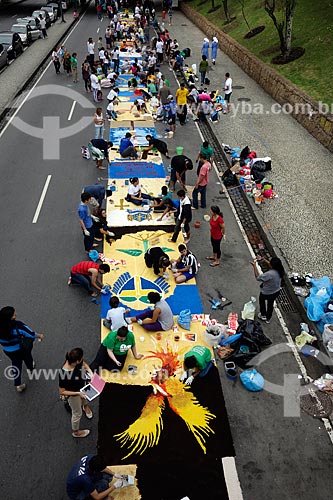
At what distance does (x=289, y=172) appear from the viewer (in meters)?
14.8

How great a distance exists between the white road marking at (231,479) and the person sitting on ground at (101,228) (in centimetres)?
662

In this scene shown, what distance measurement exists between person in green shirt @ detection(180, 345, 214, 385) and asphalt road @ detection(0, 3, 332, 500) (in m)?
0.48

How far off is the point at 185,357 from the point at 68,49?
3088cm

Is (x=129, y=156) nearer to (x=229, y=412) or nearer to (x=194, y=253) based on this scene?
(x=194, y=253)

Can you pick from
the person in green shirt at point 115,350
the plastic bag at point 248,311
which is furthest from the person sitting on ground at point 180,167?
the person in green shirt at point 115,350

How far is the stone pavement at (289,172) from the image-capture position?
1108 cm

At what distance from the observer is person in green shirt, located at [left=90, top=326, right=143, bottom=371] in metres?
7.51

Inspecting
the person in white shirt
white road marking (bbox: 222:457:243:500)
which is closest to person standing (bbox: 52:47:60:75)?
the person in white shirt

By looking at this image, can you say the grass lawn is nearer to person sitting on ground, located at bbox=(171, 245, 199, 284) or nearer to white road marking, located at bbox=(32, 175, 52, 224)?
person sitting on ground, located at bbox=(171, 245, 199, 284)

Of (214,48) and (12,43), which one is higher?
(12,43)

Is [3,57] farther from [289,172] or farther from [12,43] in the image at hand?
[289,172]

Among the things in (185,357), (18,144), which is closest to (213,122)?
(18,144)

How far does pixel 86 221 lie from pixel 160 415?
5.19 metres

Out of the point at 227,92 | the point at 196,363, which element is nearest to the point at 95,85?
the point at 227,92
